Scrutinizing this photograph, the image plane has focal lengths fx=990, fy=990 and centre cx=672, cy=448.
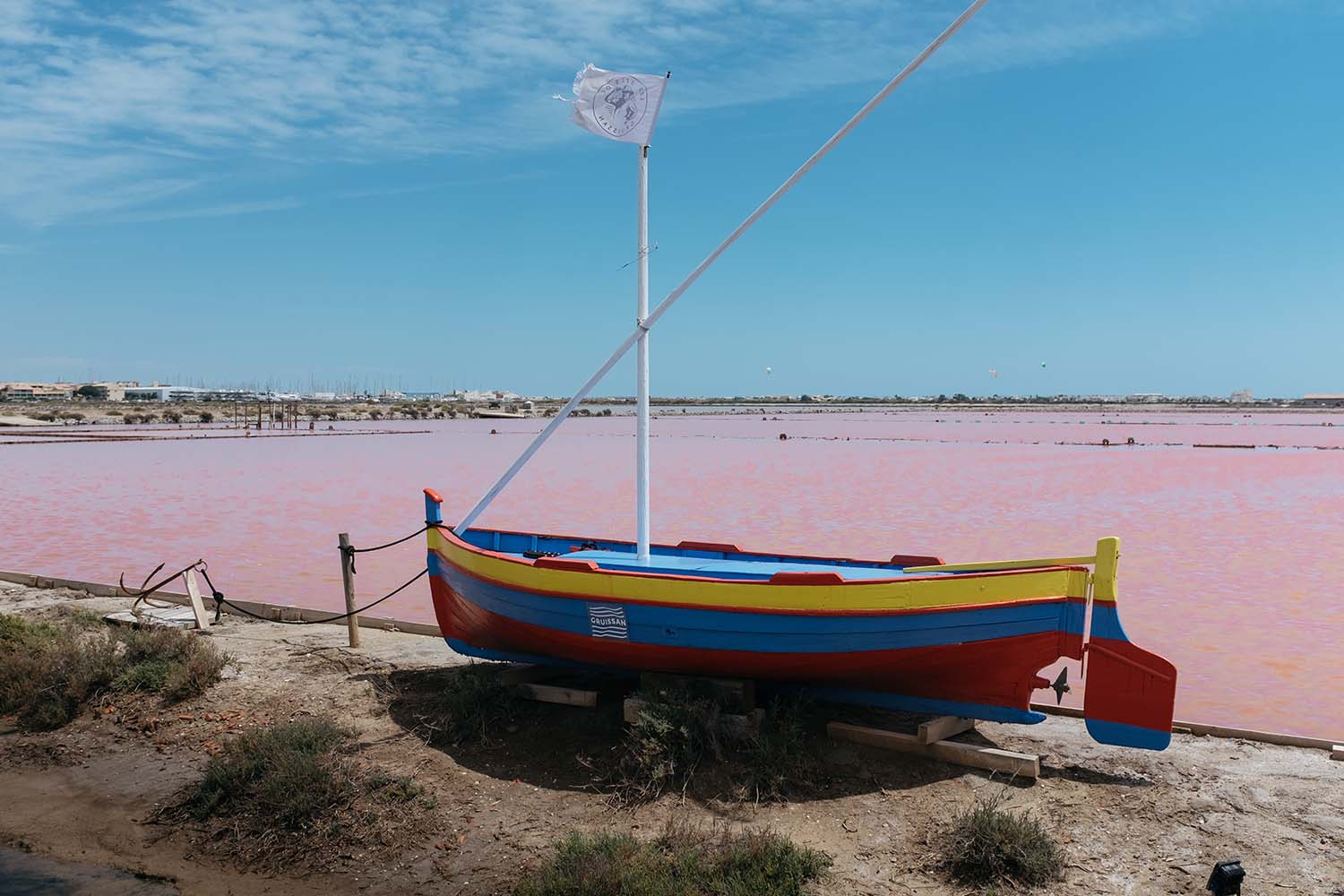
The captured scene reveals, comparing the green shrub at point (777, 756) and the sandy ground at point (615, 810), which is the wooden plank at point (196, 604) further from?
the green shrub at point (777, 756)

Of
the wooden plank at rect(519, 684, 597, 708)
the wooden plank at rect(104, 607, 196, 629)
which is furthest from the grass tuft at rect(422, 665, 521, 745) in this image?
the wooden plank at rect(104, 607, 196, 629)

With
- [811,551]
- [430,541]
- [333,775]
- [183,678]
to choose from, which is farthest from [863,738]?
[811,551]

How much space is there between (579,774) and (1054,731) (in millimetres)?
3415

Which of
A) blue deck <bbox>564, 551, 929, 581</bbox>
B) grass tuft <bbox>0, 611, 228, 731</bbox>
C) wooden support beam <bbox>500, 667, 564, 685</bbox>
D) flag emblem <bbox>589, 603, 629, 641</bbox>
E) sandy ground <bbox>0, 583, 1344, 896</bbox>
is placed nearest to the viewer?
sandy ground <bbox>0, 583, 1344, 896</bbox>

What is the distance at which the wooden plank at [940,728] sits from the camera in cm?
641

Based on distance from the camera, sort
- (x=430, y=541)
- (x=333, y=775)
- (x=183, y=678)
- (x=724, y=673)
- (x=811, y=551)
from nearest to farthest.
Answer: (x=333, y=775), (x=724, y=673), (x=183, y=678), (x=430, y=541), (x=811, y=551)

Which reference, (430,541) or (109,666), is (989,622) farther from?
(109,666)

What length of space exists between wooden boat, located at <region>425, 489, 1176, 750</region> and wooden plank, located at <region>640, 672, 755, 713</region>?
0.06 meters

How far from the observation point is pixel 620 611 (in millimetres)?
6910

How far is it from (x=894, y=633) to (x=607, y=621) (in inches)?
78.3

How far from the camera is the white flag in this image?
26.0 feet

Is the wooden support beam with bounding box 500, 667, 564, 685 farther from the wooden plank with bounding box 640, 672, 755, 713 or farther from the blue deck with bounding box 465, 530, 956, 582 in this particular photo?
the wooden plank with bounding box 640, 672, 755, 713

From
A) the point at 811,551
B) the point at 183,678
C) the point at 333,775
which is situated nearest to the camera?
the point at 333,775

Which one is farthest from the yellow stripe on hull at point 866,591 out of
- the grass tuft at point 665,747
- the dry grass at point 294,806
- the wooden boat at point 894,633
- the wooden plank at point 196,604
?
the wooden plank at point 196,604
